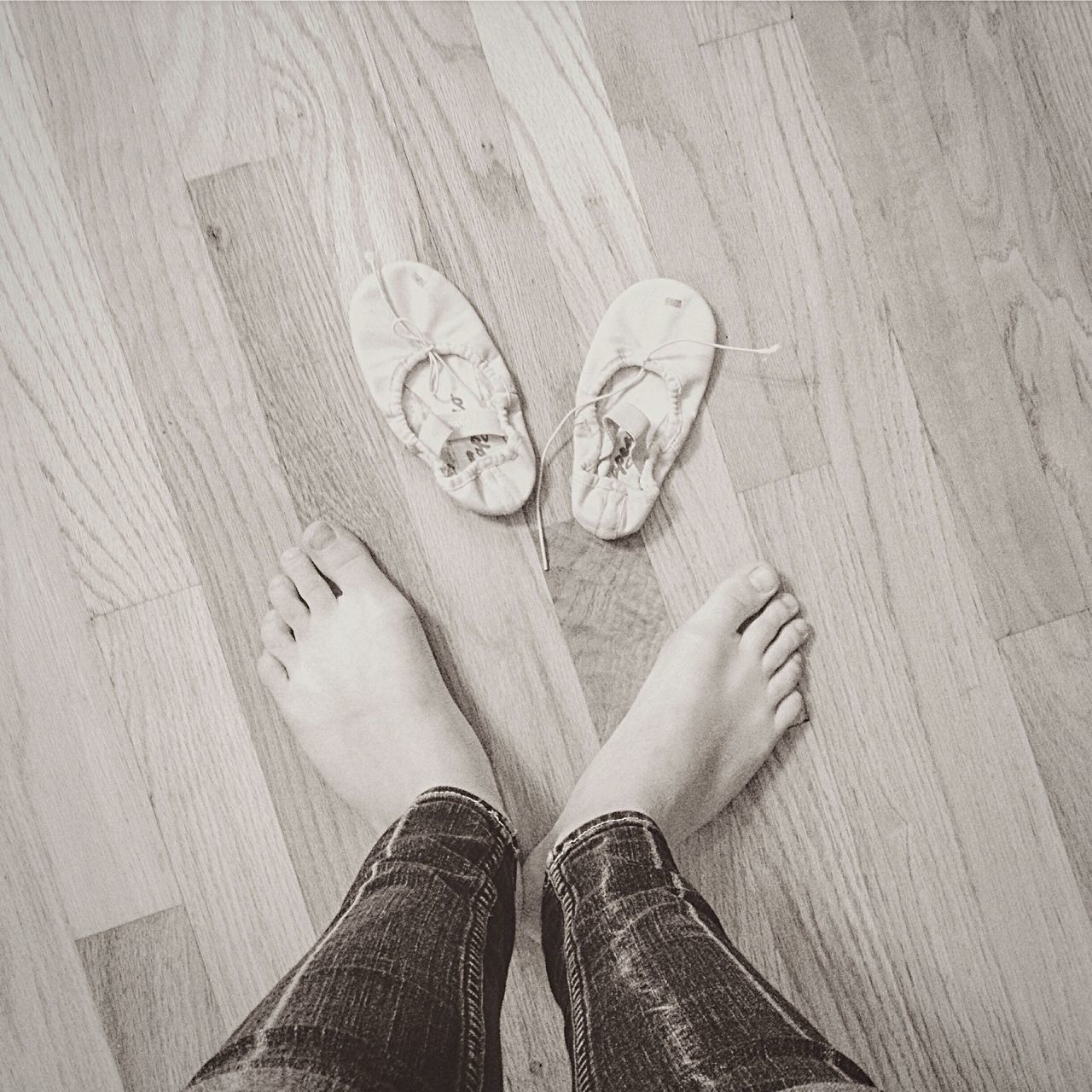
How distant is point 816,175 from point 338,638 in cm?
66

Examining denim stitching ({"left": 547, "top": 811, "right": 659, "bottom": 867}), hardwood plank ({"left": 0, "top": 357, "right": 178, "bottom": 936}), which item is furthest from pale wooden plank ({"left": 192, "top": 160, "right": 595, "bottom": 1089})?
hardwood plank ({"left": 0, "top": 357, "right": 178, "bottom": 936})

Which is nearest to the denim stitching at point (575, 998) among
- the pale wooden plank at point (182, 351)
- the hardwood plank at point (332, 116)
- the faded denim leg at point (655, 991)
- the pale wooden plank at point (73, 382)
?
the faded denim leg at point (655, 991)

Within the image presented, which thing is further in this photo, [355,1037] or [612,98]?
[612,98]

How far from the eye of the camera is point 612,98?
0.85 meters

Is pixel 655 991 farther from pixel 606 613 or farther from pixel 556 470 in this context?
pixel 556 470

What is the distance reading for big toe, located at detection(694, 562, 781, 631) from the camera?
82 cm

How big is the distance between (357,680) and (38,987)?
1.37 ft

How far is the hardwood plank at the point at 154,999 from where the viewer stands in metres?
0.80

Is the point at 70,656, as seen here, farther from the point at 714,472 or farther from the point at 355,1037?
the point at 714,472

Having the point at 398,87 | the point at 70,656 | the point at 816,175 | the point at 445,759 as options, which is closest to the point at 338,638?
the point at 445,759

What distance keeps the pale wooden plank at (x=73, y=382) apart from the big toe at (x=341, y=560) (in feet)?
0.42

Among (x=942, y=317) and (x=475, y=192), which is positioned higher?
(x=475, y=192)

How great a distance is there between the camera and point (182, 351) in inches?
32.6

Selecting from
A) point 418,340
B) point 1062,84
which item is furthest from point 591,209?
point 1062,84
